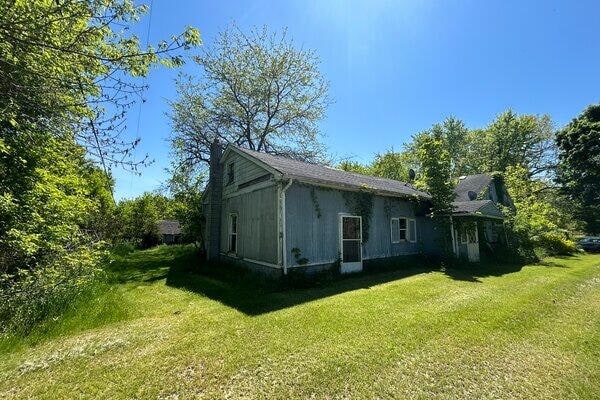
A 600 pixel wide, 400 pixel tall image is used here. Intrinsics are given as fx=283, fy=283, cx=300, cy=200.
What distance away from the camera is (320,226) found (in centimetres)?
1016

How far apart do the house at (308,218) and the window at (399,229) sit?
0.05 meters

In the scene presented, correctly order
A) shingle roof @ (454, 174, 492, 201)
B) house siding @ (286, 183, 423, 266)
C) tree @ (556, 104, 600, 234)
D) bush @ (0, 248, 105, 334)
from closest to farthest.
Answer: bush @ (0, 248, 105, 334) → house siding @ (286, 183, 423, 266) → shingle roof @ (454, 174, 492, 201) → tree @ (556, 104, 600, 234)

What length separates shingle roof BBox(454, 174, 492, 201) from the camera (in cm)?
1904

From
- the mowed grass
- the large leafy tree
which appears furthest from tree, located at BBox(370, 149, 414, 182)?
the large leafy tree

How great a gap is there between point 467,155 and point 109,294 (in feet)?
141

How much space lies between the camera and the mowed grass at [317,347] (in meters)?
3.62

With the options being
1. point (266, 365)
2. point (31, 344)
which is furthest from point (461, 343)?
point (31, 344)

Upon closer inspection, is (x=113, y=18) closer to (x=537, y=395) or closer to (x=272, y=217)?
(x=272, y=217)

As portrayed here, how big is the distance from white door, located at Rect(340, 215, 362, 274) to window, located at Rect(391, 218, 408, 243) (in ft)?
8.31

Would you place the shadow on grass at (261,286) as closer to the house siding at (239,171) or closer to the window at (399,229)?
the window at (399,229)

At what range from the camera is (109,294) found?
815 cm

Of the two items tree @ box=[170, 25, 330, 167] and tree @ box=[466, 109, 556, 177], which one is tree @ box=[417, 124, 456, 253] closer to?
tree @ box=[170, 25, 330, 167]

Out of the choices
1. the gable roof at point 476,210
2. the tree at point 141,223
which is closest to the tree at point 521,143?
the gable roof at point 476,210

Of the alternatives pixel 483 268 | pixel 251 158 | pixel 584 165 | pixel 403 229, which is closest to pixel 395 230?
pixel 403 229
